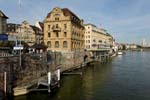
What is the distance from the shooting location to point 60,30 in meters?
76.9

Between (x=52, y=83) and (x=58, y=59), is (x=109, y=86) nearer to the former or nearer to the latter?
(x=52, y=83)

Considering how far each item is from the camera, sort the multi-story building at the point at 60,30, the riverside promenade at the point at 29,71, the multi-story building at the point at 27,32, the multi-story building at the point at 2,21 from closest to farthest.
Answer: the riverside promenade at the point at 29,71, the multi-story building at the point at 2,21, the multi-story building at the point at 60,30, the multi-story building at the point at 27,32

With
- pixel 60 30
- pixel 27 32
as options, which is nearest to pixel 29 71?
pixel 60 30

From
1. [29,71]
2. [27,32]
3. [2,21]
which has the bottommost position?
[29,71]

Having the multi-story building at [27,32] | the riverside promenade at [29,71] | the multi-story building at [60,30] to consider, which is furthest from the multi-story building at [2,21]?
the multi-story building at [27,32]

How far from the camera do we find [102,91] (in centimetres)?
4044

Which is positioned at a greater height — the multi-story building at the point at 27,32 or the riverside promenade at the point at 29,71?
the multi-story building at the point at 27,32

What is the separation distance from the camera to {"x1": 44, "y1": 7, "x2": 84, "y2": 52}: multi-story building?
75812 millimetres

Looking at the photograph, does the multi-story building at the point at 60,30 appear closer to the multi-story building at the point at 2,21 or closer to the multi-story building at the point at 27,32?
the multi-story building at the point at 2,21

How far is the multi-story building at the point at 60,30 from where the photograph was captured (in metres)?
75.8

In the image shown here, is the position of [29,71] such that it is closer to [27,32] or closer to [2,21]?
[2,21]

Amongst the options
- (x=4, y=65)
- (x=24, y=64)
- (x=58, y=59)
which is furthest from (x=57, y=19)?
(x=4, y=65)

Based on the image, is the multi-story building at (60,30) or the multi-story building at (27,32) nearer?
the multi-story building at (60,30)

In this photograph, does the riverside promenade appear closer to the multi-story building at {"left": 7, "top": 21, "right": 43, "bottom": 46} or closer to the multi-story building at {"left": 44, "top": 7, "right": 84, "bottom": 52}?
the multi-story building at {"left": 44, "top": 7, "right": 84, "bottom": 52}
